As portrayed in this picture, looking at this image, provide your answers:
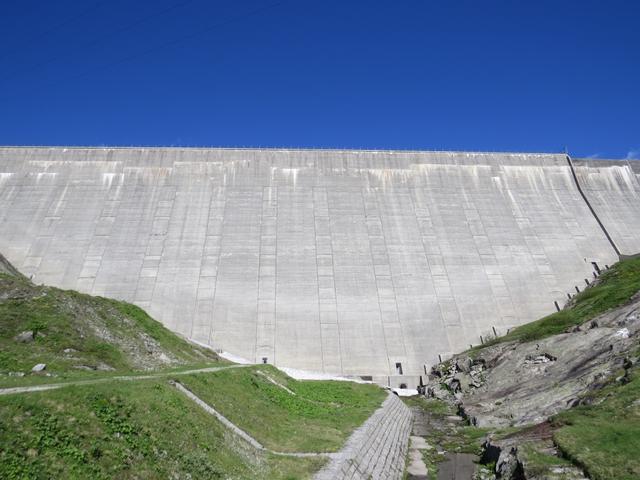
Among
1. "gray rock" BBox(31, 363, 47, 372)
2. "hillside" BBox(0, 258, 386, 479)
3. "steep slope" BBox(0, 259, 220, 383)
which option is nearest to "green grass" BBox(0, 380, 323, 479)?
"hillside" BBox(0, 258, 386, 479)

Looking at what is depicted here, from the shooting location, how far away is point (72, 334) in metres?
19.3

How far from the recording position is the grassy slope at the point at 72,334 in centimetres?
1659

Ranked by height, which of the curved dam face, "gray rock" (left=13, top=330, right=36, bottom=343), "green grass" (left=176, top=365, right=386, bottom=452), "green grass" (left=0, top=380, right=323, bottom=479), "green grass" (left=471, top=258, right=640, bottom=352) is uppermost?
the curved dam face

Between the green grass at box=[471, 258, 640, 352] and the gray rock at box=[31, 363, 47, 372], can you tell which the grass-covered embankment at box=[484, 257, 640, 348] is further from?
the gray rock at box=[31, 363, 47, 372]

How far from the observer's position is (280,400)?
18.8 meters

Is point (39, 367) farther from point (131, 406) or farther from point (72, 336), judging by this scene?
point (131, 406)

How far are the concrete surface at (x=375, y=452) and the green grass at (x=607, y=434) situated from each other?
182 inches

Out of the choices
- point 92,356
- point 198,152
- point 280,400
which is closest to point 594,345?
point 280,400

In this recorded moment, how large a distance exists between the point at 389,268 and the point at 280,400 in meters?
25.5

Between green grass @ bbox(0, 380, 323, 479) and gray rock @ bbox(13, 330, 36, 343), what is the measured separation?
8125mm

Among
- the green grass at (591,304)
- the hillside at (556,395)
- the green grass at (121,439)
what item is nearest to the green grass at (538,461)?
the hillside at (556,395)

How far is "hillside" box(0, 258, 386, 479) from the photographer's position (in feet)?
26.4

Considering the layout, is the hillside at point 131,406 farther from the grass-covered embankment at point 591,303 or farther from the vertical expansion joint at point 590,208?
the vertical expansion joint at point 590,208

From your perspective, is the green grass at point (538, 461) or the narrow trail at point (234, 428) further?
the narrow trail at point (234, 428)
